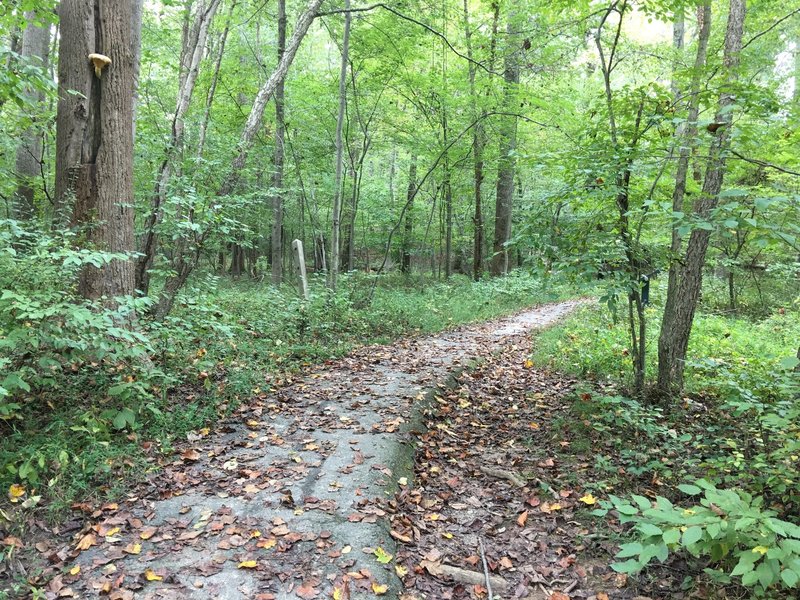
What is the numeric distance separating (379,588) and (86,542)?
199 centimetres

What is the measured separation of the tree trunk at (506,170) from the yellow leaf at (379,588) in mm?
10927

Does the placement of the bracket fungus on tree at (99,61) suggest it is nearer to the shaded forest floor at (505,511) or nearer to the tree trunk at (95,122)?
the tree trunk at (95,122)

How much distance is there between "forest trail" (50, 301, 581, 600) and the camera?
2.91m

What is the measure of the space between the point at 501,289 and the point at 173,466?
12.5 m

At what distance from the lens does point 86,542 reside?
3117 mm

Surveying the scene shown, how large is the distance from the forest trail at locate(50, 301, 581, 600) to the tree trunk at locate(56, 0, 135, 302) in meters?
2.12

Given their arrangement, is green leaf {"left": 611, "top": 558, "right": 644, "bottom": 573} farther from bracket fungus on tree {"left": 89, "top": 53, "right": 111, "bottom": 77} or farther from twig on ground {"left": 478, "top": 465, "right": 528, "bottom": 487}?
bracket fungus on tree {"left": 89, "top": 53, "right": 111, "bottom": 77}

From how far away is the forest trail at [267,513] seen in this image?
2.91 metres

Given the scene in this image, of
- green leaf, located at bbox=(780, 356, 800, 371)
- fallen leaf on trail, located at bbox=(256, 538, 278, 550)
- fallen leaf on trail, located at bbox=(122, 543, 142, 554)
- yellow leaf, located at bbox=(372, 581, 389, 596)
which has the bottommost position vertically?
yellow leaf, located at bbox=(372, 581, 389, 596)

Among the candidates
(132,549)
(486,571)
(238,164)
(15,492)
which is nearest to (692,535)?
(486,571)

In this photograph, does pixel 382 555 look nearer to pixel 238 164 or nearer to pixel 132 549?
pixel 132 549

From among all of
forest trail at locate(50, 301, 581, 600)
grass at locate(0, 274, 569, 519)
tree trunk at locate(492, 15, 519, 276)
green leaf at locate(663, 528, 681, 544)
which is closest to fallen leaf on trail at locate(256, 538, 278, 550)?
forest trail at locate(50, 301, 581, 600)

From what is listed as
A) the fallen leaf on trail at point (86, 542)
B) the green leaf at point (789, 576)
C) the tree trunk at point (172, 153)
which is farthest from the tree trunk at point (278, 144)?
the green leaf at point (789, 576)

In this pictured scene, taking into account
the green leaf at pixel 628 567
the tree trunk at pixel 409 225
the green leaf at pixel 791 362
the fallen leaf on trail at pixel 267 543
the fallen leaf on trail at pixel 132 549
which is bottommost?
the fallen leaf on trail at pixel 267 543
